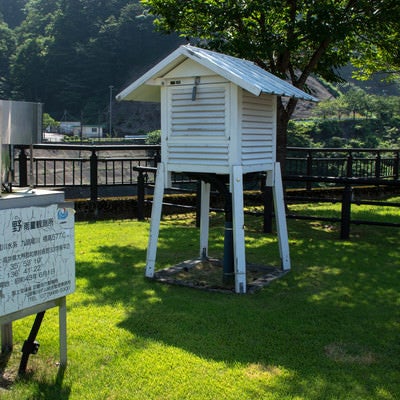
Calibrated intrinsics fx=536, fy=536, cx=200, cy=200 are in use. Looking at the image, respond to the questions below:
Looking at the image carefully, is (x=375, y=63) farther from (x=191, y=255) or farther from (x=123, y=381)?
(x=123, y=381)

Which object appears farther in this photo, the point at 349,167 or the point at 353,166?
the point at 353,166

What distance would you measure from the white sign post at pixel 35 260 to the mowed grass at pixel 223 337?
43cm

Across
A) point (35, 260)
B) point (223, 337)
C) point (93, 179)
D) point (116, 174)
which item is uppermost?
point (116, 174)

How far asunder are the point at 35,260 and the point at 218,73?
276 centimetres

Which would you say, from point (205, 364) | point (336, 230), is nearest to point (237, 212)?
point (205, 364)

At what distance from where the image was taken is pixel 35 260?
344cm

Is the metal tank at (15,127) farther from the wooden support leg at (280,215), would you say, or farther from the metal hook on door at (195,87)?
the wooden support leg at (280,215)

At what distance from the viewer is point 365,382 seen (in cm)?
350

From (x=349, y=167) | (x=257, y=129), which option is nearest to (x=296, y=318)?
(x=257, y=129)

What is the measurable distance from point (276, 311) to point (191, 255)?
2.46 metres

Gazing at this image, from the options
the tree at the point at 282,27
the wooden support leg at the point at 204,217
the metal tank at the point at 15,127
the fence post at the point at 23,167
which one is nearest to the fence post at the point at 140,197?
the fence post at the point at 23,167

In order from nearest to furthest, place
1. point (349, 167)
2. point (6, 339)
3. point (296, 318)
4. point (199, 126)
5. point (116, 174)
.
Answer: point (6, 339)
point (296, 318)
point (199, 126)
point (116, 174)
point (349, 167)

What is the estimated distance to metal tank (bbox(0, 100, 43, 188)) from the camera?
10.8 ft

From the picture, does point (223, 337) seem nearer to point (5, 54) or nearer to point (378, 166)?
point (378, 166)
